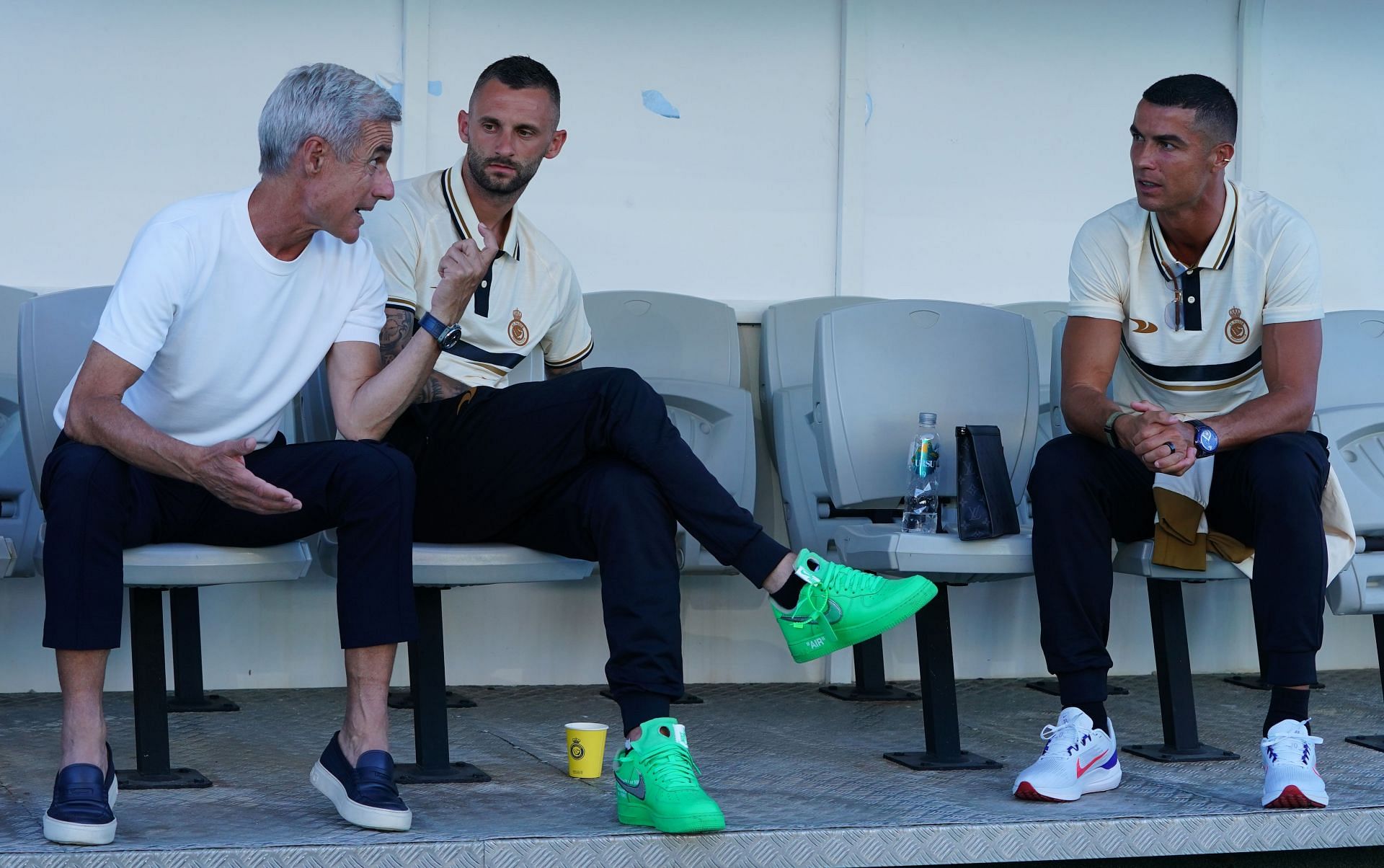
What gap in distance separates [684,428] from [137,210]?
1.55m

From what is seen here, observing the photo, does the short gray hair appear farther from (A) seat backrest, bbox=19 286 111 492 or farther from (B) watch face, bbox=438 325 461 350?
(A) seat backrest, bbox=19 286 111 492

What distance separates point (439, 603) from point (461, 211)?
2.74 feet

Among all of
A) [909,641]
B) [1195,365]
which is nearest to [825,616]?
[1195,365]

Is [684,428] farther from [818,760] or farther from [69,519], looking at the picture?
[69,519]

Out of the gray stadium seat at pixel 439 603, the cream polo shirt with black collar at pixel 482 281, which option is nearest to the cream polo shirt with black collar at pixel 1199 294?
the cream polo shirt with black collar at pixel 482 281

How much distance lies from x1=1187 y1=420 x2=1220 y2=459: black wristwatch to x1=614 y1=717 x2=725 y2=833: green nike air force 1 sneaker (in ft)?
3.96

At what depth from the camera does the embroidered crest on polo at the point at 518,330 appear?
10.5 feet

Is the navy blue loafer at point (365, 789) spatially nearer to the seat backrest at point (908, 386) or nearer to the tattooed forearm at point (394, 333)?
the tattooed forearm at point (394, 333)

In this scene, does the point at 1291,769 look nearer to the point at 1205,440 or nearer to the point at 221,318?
the point at 1205,440

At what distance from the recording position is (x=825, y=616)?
2.68 m

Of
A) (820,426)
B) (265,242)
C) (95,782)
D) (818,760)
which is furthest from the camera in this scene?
(820,426)

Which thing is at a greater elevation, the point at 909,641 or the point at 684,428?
the point at 684,428

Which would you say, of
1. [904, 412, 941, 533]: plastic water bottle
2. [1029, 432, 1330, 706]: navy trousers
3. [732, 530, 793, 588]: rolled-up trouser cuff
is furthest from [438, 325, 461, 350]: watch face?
[1029, 432, 1330, 706]: navy trousers

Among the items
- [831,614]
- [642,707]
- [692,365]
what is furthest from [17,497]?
[831,614]
